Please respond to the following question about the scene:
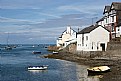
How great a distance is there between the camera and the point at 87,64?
198 ft

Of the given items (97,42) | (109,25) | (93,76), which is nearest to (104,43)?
(97,42)

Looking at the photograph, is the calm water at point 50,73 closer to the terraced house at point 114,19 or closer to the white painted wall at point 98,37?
the white painted wall at point 98,37

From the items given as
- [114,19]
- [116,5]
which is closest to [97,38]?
[114,19]

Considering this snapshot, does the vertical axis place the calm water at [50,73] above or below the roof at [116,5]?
below

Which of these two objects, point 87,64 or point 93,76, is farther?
point 87,64

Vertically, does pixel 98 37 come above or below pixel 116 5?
below

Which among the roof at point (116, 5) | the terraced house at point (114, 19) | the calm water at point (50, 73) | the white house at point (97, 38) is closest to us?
the calm water at point (50, 73)

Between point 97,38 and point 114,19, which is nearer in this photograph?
point 97,38

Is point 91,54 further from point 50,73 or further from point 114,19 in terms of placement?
point 50,73

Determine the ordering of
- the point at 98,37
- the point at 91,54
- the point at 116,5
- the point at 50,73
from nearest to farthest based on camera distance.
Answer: the point at 50,73
the point at 91,54
the point at 98,37
the point at 116,5

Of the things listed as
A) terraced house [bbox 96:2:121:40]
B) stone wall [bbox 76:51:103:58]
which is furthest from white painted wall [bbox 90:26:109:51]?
terraced house [bbox 96:2:121:40]

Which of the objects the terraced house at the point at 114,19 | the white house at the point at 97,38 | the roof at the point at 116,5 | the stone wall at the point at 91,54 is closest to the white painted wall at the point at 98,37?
the white house at the point at 97,38

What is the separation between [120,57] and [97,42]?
33.2 feet

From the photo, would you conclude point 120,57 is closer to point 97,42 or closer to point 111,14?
point 97,42
